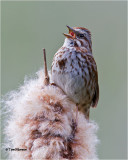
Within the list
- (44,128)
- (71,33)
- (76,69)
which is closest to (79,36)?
(71,33)

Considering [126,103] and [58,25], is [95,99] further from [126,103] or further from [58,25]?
[58,25]

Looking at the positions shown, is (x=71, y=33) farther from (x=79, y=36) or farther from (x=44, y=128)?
(x=44, y=128)

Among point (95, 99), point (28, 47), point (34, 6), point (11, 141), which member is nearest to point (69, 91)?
point (95, 99)

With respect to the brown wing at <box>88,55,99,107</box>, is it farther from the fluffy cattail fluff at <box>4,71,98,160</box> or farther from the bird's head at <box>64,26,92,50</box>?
the fluffy cattail fluff at <box>4,71,98,160</box>

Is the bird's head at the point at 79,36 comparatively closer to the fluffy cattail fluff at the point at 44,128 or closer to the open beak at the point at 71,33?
the open beak at the point at 71,33

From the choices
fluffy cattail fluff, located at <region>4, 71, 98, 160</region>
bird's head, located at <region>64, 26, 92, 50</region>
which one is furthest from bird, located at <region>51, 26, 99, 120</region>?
fluffy cattail fluff, located at <region>4, 71, 98, 160</region>
